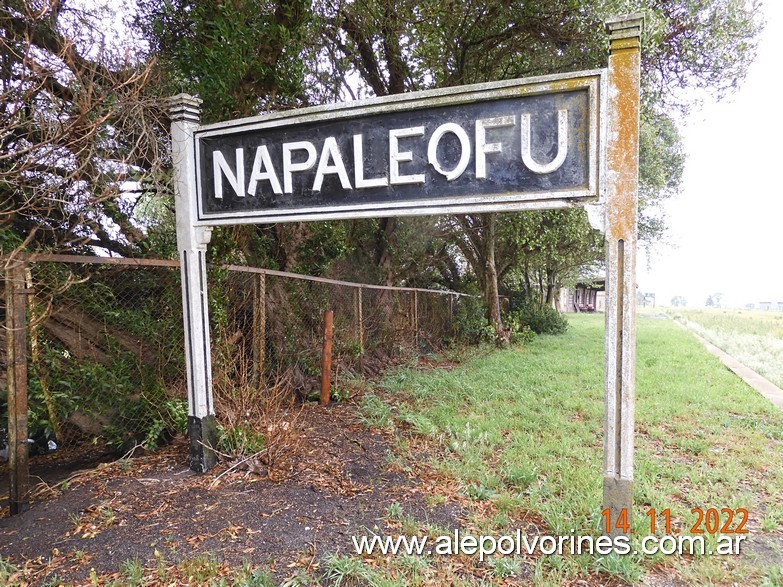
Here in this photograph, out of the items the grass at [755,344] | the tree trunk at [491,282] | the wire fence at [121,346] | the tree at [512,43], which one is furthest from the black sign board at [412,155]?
the tree trunk at [491,282]

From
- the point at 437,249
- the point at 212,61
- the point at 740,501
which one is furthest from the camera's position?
the point at 437,249

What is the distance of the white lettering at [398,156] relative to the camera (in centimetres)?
295

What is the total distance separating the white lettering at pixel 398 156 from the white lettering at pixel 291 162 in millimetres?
610

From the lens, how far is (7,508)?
3.29 metres

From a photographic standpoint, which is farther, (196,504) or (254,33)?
(254,33)

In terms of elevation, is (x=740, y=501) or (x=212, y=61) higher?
(x=212, y=61)

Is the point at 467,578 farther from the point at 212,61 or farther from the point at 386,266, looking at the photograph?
the point at 386,266

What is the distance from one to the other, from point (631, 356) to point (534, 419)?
2837 millimetres

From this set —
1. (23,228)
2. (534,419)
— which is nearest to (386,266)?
(534,419)

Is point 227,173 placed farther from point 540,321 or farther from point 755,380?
point 540,321

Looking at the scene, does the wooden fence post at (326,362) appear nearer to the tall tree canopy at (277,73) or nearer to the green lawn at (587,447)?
the green lawn at (587,447)

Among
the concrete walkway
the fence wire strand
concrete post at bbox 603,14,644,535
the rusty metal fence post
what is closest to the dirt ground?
the fence wire strand

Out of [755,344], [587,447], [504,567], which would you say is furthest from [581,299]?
[504,567]

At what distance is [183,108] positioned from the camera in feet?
11.7
